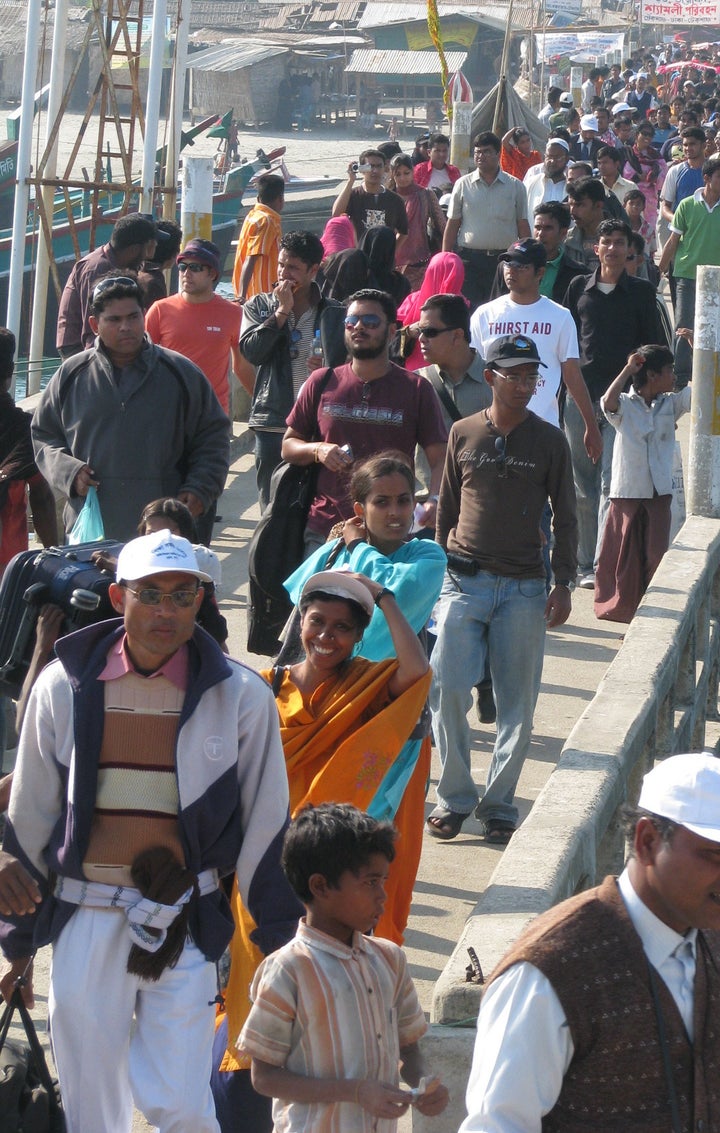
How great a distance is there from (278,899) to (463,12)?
65.9 meters

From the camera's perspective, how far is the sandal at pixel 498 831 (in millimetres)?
6195

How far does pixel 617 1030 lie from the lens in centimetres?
271

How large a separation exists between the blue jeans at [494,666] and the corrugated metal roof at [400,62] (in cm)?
5972

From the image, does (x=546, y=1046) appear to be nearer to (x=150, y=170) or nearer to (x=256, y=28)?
(x=150, y=170)

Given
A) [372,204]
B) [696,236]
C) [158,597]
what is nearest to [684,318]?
[696,236]

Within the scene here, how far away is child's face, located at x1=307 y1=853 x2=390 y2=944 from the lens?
3.42 metres

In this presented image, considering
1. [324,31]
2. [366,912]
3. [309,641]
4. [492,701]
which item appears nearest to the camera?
[366,912]

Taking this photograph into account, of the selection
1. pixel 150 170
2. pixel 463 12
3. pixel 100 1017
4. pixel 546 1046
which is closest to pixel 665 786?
pixel 546 1046

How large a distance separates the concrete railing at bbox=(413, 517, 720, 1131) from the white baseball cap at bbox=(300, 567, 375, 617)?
707 mm

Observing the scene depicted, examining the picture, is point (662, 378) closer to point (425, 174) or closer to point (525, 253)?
point (525, 253)

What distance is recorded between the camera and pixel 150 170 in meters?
14.1

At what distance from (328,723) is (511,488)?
74.7 inches

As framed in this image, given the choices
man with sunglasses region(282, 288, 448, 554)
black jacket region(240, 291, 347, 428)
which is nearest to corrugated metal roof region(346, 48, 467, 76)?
black jacket region(240, 291, 347, 428)

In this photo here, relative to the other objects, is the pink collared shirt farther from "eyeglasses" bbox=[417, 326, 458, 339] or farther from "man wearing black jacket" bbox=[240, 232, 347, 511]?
"man wearing black jacket" bbox=[240, 232, 347, 511]
